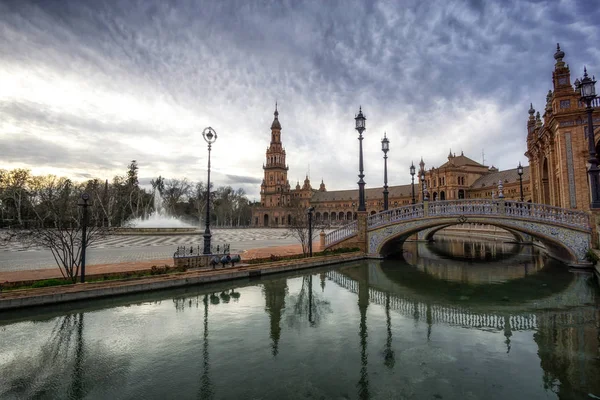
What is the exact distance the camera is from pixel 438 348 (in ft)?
21.9

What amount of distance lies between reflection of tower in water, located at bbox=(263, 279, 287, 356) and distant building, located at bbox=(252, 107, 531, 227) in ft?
187

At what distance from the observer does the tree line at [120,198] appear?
146ft

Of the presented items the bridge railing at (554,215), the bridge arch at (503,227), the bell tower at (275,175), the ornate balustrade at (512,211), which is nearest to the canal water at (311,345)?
the bridge arch at (503,227)

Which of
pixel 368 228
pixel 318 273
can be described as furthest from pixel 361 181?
pixel 318 273

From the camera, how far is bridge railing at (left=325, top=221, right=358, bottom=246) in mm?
21359

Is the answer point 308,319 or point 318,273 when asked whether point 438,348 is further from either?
point 318,273

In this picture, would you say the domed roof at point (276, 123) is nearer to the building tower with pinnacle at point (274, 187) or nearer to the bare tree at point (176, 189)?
the building tower with pinnacle at point (274, 187)

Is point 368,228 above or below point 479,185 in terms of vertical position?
below

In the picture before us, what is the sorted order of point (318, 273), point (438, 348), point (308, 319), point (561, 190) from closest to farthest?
point (438, 348), point (308, 319), point (318, 273), point (561, 190)

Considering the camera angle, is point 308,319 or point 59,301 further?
point 59,301

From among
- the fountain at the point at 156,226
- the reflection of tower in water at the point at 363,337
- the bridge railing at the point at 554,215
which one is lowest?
the reflection of tower in water at the point at 363,337

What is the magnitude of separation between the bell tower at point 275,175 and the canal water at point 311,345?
9667cm

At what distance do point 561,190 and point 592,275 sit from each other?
1203 centimetres

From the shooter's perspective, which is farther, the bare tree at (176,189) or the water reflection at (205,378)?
the bare tree at (176,189)
